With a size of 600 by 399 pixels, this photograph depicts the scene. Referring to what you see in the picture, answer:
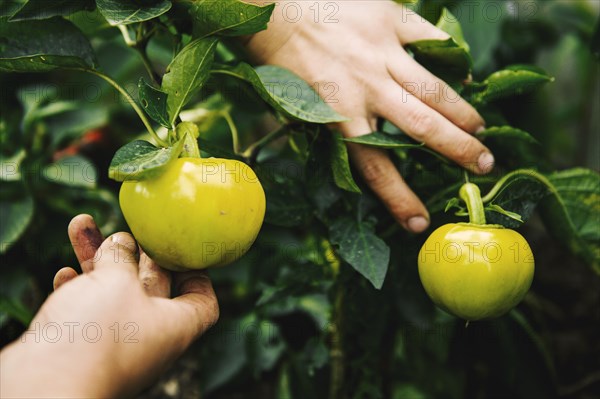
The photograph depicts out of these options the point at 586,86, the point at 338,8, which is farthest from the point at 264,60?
the point at 586,86

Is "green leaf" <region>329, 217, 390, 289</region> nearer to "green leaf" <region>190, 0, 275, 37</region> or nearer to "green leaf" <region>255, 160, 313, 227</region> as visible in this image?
"green leaf" <region>255, 160, 313, 227</region>

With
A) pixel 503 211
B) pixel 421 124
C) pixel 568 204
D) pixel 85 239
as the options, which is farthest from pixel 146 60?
pixel 568 204

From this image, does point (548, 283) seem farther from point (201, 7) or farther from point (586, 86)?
point (201, 7)

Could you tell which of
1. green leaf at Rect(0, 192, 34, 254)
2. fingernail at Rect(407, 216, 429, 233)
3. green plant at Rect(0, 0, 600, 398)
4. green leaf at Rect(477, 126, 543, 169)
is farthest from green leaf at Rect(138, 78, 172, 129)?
green leaf at Rect(0, 192, 34, 254)

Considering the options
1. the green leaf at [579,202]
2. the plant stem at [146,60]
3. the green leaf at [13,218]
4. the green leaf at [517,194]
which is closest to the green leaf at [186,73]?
the plant stem at [146,60]

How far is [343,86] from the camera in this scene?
2.39 ft

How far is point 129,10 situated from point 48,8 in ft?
0.38

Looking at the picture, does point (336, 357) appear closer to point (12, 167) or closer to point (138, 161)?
point (138, 161)

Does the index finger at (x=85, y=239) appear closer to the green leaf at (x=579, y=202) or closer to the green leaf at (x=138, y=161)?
the green leaf at (x=138, y=161)

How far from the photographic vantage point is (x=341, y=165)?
0.69 metres

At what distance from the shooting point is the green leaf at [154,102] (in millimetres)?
571

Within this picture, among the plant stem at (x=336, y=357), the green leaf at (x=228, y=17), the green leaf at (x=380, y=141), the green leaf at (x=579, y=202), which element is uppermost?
the green leaf at (x=228, y=17)

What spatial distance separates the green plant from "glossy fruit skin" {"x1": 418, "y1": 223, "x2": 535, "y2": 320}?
0.15 ft

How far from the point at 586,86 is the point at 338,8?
1204 millimetres
